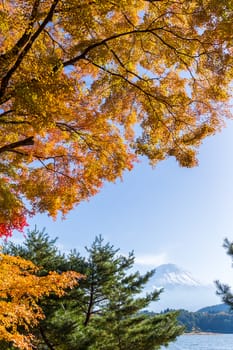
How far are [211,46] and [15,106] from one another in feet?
9.46

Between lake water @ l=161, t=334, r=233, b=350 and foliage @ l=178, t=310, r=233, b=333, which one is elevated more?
foliage @ l=178, t=310, r=233, b=333

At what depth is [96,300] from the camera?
1426 centimetres

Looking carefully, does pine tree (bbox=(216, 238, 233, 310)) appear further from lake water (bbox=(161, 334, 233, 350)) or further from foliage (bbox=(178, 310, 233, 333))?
foliage (bbox=(178, 310, 233, 333))

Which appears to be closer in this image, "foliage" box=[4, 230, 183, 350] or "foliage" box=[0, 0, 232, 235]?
"foliage" box=[0, 0, 232, 235]

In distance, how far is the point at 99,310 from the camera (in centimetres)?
1409

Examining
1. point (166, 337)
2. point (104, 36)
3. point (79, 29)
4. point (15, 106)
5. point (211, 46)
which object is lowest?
point (166, 337)

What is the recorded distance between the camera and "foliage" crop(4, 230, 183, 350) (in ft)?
41.1

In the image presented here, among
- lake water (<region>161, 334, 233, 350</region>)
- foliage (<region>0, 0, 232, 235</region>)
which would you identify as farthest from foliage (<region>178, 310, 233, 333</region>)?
foliage (<region>0, 0, 232, 235</region>)

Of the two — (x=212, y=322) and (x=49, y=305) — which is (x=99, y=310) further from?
(x=212, y=322)

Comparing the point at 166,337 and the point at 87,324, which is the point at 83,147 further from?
the point at 166,337

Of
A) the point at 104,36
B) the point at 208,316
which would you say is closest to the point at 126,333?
the point at 104,36

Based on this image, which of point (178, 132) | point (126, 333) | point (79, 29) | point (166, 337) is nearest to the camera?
point (79, 29)

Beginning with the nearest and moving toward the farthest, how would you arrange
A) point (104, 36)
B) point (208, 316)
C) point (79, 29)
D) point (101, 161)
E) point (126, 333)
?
1. point (79, 29)
2. point (104, 36)
3. point (101, 161)
4. point (126, 333)
5. point (208, 316)

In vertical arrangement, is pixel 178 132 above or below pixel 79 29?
below
